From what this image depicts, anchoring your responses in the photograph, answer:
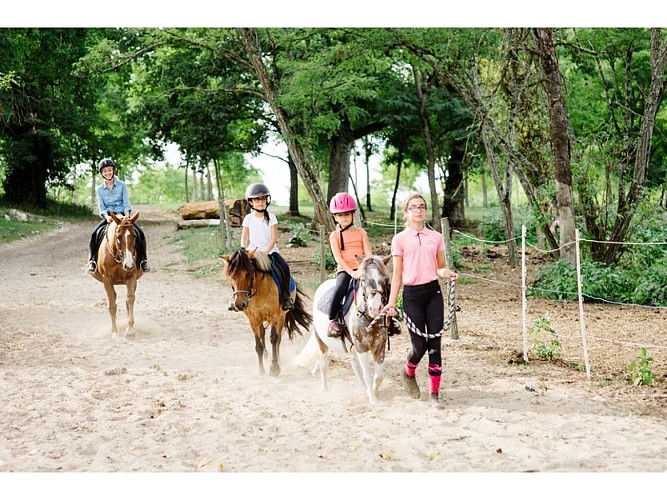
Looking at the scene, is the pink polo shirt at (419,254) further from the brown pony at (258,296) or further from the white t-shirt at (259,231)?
the white t-shirt at (259,231)

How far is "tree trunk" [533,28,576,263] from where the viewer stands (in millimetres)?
9789

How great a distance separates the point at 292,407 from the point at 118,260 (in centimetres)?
350

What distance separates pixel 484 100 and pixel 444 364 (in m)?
7.67

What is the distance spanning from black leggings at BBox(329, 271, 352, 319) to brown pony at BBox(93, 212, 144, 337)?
10.5ft

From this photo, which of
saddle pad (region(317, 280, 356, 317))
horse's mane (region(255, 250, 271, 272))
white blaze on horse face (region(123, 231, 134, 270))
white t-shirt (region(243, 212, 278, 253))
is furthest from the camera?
white blaze on horse face (region(123, 231, 134, 270))

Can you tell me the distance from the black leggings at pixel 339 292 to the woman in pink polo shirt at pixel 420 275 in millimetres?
451

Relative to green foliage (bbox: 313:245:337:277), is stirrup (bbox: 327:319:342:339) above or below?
above

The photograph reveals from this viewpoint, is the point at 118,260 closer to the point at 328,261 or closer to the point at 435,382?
the point at 435,382

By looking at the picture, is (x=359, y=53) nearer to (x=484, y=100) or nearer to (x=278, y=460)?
(x=484, y=100)

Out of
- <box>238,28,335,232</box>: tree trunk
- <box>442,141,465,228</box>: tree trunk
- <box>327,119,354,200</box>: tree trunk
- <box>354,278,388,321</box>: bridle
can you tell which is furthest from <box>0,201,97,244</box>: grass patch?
<box>354,278,388,321</box>: bridle

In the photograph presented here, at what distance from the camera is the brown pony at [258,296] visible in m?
5.52

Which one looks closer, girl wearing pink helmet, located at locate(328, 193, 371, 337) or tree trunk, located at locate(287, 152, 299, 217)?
girl wearing pink helmet, located at locate(328, 193, 371, 337)

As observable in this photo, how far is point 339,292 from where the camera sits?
511cm

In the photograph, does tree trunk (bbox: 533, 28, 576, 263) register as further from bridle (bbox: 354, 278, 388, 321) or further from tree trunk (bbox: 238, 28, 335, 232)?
bridle (bbox: 354, 278, 388, 321)
